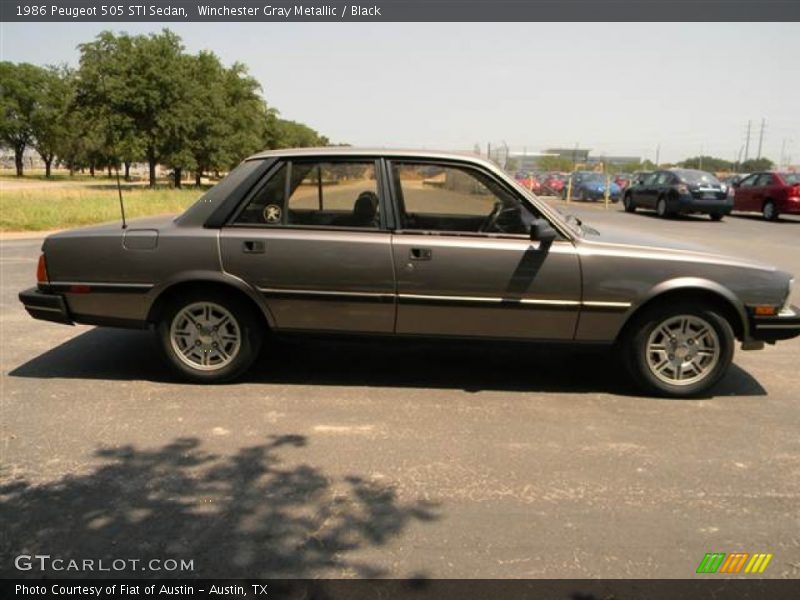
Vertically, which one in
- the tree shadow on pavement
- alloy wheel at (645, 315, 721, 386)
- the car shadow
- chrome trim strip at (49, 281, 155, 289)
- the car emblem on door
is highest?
the car emblem on door

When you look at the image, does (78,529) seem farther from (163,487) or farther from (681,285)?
(681,285)

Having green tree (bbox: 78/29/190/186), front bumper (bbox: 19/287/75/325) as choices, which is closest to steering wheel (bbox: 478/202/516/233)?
front bumper (bbox: 19/287/75/325)

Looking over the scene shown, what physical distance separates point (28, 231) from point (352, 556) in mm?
→ 15400

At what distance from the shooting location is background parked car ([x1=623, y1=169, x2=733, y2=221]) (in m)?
18.6

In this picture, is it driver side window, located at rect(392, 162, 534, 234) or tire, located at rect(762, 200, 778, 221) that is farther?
tire, located at rect(762, 200, 778, 221)

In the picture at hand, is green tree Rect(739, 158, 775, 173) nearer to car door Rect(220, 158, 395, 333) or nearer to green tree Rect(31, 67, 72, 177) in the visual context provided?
car door Rect(220, 158, 395, 333)

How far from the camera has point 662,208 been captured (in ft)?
66.5

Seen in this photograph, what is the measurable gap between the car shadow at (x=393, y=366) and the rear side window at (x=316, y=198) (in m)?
0.84

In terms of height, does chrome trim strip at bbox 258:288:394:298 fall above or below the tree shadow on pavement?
above

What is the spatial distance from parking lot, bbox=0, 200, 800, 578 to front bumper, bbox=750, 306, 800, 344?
50cm

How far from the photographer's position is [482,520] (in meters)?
2.87

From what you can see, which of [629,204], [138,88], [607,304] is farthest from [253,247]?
[138,88]

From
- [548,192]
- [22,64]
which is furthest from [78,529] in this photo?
[22,64]

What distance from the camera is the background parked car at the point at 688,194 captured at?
61.2 feet
